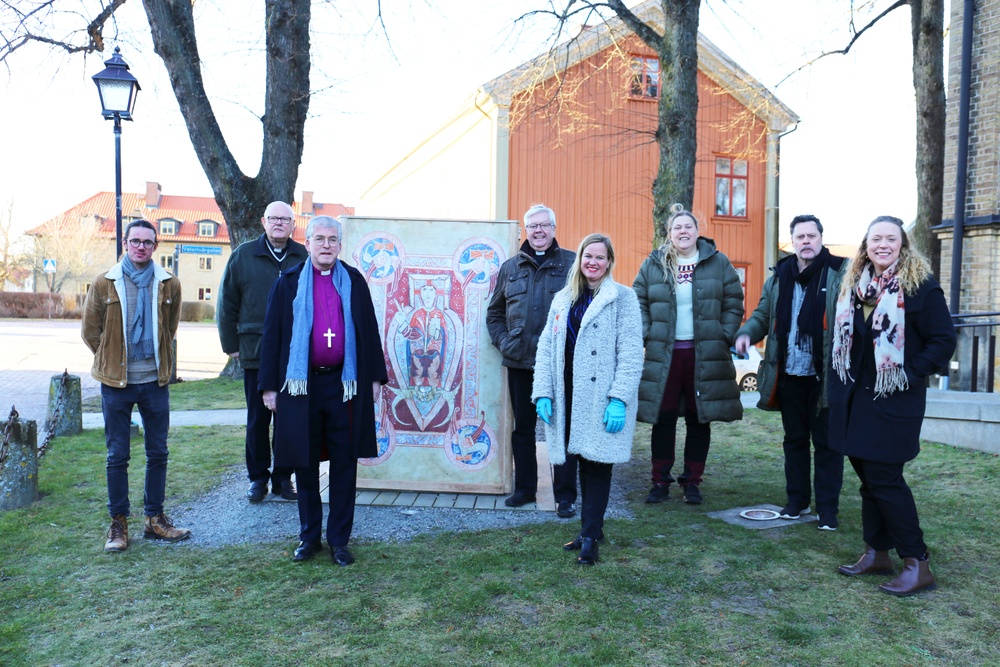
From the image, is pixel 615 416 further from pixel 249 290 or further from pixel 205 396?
pixel 205 396

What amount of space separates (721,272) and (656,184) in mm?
4895

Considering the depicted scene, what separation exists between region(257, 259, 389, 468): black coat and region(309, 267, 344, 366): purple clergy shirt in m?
0.10

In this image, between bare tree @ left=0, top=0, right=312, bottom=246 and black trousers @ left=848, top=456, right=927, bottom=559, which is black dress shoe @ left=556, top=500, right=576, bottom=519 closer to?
black trousers @ left=848, top=456, right=927, bottom=559

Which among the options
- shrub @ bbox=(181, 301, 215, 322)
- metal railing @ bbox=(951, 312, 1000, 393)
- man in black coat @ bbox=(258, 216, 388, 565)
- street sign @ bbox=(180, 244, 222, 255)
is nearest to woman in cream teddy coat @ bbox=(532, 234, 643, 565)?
man in black coat @ bbox=(258, 216, 388, 565)

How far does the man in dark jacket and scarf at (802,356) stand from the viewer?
5121 mm

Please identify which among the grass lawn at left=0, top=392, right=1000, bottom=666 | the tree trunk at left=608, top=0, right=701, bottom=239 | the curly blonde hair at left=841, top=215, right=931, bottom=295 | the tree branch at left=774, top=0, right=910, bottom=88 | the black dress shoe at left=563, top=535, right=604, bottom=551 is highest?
the tree branch at left=774, top=0, right=910, bottom=88

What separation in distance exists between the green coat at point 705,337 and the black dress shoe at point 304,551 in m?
2.35

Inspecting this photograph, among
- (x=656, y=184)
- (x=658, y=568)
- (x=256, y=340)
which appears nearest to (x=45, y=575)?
(x=256, y=340)

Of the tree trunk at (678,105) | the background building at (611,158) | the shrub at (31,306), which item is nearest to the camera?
the tree trunk at (678,105)

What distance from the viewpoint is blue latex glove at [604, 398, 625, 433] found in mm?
4375

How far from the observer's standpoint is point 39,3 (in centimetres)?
1223

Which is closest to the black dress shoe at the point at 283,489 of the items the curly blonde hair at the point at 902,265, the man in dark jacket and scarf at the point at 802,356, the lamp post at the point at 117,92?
the man in dark jacket and scarf at the point at 802,356

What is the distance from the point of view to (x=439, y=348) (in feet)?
20.0

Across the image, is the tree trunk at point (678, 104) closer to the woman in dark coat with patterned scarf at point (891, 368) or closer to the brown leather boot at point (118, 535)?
the woman in dark coat with patterned scarf at point (891, 368)
